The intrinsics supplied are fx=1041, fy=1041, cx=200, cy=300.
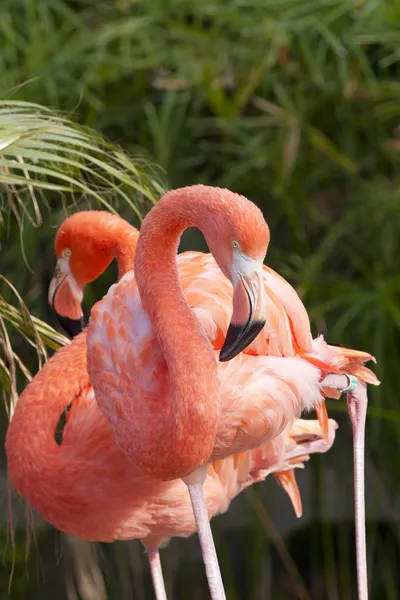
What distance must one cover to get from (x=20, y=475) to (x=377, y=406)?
127 cm

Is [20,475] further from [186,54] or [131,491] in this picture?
[186,54]

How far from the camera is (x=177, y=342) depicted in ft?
4.45

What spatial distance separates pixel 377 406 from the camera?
271cm

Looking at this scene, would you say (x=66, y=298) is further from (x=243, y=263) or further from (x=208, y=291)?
(x=243, y=263)

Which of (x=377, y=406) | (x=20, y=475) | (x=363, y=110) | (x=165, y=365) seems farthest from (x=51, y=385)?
(x=363, y=110)

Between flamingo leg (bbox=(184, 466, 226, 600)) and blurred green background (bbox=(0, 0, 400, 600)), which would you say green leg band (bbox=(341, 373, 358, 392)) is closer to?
flamingo leg (bbox=(184, 466, 226, 600))

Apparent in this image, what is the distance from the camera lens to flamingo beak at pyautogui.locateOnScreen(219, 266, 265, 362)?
124cm

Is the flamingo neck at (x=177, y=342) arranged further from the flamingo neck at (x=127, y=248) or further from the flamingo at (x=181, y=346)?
the flamingo neck at (x=127, y=248)

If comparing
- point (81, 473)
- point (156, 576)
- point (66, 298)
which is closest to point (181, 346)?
point (81, 473)

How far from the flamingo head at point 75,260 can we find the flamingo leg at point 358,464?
47cm

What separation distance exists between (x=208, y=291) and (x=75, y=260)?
1.12ft

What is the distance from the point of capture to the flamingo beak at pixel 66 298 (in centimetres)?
185

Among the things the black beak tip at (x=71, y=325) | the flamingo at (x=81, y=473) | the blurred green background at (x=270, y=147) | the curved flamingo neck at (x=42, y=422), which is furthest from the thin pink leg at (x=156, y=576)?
the blurred green background at (x=270, y=147)

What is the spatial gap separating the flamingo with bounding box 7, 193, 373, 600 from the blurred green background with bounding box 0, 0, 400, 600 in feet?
2.74
